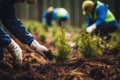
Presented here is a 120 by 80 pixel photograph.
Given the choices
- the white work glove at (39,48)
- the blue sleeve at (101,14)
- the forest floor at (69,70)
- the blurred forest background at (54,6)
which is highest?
the blue sleeve at (101,14)

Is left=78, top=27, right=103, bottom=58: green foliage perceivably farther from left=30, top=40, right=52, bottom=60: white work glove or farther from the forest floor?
left=30, top=40, right=52, bottom=60: white work glove

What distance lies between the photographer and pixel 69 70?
16.7 ft

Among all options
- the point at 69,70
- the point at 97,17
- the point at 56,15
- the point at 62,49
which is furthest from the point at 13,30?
the point at 56,15

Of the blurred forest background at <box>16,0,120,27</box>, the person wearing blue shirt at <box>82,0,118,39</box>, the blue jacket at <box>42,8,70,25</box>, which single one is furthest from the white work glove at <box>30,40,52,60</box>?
the blurred forest background at <box>16,0,120,27</box>

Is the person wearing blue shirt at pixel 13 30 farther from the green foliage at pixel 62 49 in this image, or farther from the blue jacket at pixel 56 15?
the blue jacket at pixel 56 15

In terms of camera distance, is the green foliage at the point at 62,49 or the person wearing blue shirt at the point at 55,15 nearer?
the green foliage at the point at 62,49

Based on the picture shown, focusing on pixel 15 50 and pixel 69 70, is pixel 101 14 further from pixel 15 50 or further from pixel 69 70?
pixel 15 50

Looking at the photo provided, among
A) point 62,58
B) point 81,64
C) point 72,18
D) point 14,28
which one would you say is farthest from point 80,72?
point 72,18

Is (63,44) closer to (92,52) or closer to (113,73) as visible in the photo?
(92,52)

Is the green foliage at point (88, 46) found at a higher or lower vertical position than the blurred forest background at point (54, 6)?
higher

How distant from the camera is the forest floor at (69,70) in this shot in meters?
4.52

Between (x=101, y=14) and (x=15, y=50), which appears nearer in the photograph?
(x=15, y=50)

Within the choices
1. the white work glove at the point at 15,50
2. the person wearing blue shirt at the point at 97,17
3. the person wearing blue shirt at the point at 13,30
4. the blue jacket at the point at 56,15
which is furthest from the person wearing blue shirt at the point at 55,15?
the white work glove at the point at 15,50

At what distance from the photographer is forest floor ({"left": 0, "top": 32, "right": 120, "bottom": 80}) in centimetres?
452
